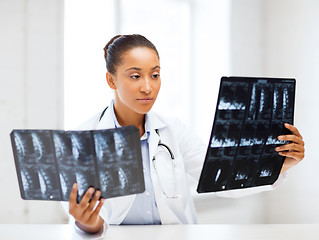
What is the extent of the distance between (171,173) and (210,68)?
179 centimetres

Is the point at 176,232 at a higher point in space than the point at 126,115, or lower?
lower

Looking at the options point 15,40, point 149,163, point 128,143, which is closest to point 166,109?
point 15,40

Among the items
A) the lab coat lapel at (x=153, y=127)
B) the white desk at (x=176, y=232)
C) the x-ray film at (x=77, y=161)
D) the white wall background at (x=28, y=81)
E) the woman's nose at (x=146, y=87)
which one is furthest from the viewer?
the white wall background at (x=28, y=81)

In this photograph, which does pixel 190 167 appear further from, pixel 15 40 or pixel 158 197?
pixel 15 40

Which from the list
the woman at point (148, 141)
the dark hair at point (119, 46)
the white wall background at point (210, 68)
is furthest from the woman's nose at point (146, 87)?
the white wall background at point (210, 68)

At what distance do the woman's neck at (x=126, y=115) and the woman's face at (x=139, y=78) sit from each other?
0.41 feet

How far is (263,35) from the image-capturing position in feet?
10.7

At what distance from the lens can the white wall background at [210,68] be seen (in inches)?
77.8

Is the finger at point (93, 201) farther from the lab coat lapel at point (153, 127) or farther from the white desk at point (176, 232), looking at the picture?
the lab coat lapel at point (153, 127)

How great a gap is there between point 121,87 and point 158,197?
436 millimetres

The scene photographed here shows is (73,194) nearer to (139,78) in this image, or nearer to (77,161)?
(77,161)

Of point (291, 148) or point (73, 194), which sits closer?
point (73, 194)

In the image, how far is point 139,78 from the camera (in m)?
1.29

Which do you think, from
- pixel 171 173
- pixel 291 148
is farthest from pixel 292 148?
pixel 171 173
